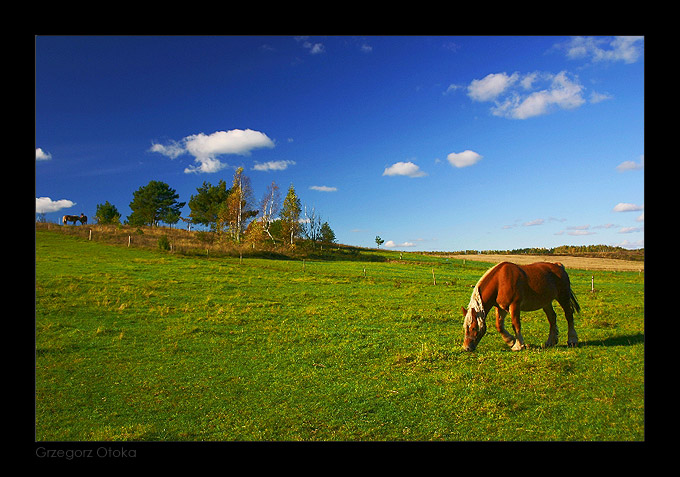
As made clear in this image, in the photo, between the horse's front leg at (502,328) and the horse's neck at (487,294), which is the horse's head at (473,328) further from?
the horse's front leg at (502,328)

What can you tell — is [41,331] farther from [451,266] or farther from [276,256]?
[451,266]

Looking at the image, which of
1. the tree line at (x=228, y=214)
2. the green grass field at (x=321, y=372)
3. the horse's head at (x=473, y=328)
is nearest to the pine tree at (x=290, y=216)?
the tree line at (x=228, y=214)

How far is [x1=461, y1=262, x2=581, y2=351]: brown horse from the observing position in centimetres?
810

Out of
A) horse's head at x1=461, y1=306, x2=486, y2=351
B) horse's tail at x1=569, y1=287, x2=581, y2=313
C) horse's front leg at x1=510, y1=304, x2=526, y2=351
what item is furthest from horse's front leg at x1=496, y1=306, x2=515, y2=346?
horse's tail at x1=569, y1=287, x2=581, y2=313

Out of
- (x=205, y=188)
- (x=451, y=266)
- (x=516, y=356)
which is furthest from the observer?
(x=205, y=188)

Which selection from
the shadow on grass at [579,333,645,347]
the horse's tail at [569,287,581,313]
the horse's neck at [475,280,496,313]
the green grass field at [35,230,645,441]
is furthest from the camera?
the shadow on grass at [579,333,645,347]

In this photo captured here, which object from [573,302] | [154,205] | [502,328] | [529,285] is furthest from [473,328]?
[154,205]

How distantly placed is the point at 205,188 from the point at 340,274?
96.5 ft

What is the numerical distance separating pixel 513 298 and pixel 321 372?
198 inches

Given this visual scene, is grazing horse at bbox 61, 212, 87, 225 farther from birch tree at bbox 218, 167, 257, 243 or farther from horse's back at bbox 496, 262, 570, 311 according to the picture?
horse's back at bbox 496, 262, 570, 311

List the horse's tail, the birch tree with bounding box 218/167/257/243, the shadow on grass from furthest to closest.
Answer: the birch tree with bounding box 218/167/257/243, the shadow on grass, the horse's tail

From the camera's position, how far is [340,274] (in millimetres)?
28641
